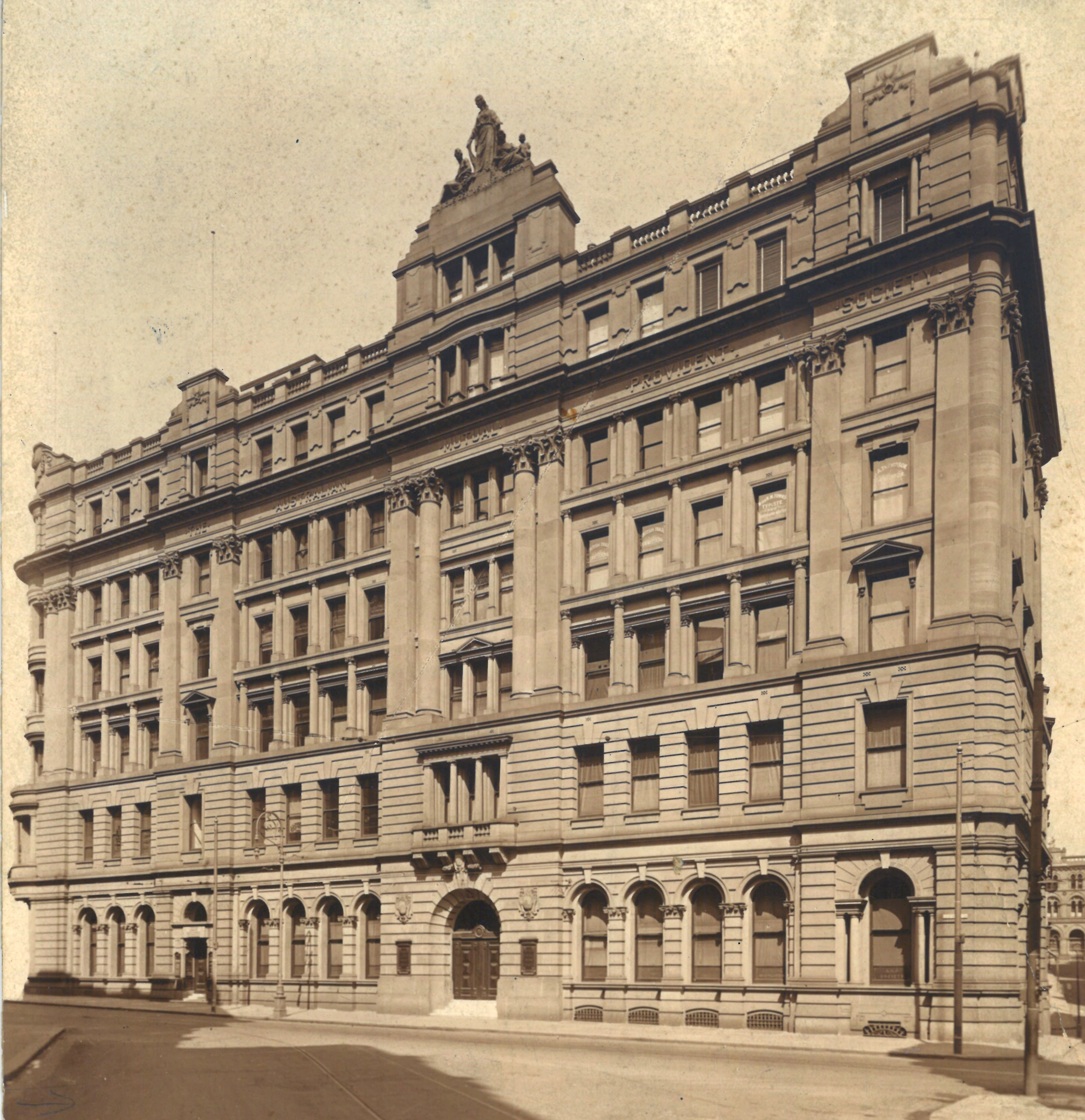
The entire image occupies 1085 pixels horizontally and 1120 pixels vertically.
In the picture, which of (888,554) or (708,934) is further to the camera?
(708,934)

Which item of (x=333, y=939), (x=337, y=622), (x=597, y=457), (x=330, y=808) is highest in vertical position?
(x=597, y=457)

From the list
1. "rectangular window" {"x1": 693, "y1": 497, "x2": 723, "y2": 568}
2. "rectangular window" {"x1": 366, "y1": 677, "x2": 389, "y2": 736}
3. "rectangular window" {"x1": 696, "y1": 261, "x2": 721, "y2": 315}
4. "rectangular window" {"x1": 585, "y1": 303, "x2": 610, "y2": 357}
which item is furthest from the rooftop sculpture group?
"rectangular window" {"x1": 366, "y1": 677, "x2": 389, "y2": 736}

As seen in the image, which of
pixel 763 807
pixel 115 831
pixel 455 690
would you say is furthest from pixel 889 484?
pixel 115 831

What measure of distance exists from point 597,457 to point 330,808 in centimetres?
1839

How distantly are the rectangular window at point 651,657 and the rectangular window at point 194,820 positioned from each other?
2308cm

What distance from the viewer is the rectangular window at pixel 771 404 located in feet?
113

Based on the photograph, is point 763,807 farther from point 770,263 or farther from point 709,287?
point 770,263

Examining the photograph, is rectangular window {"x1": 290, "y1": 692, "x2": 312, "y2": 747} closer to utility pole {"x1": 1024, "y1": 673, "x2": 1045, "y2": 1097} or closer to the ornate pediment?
the ornate pediment

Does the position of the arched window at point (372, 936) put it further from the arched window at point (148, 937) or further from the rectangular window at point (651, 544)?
the rectangular window at point (651, 544)

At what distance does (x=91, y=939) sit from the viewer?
5247 centimetres

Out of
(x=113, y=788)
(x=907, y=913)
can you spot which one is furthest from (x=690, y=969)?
(x=113, y=788)

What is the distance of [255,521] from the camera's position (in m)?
49.0

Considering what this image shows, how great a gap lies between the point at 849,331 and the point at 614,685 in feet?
44.1

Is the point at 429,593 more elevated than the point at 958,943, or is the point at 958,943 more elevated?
the point at 429,593
